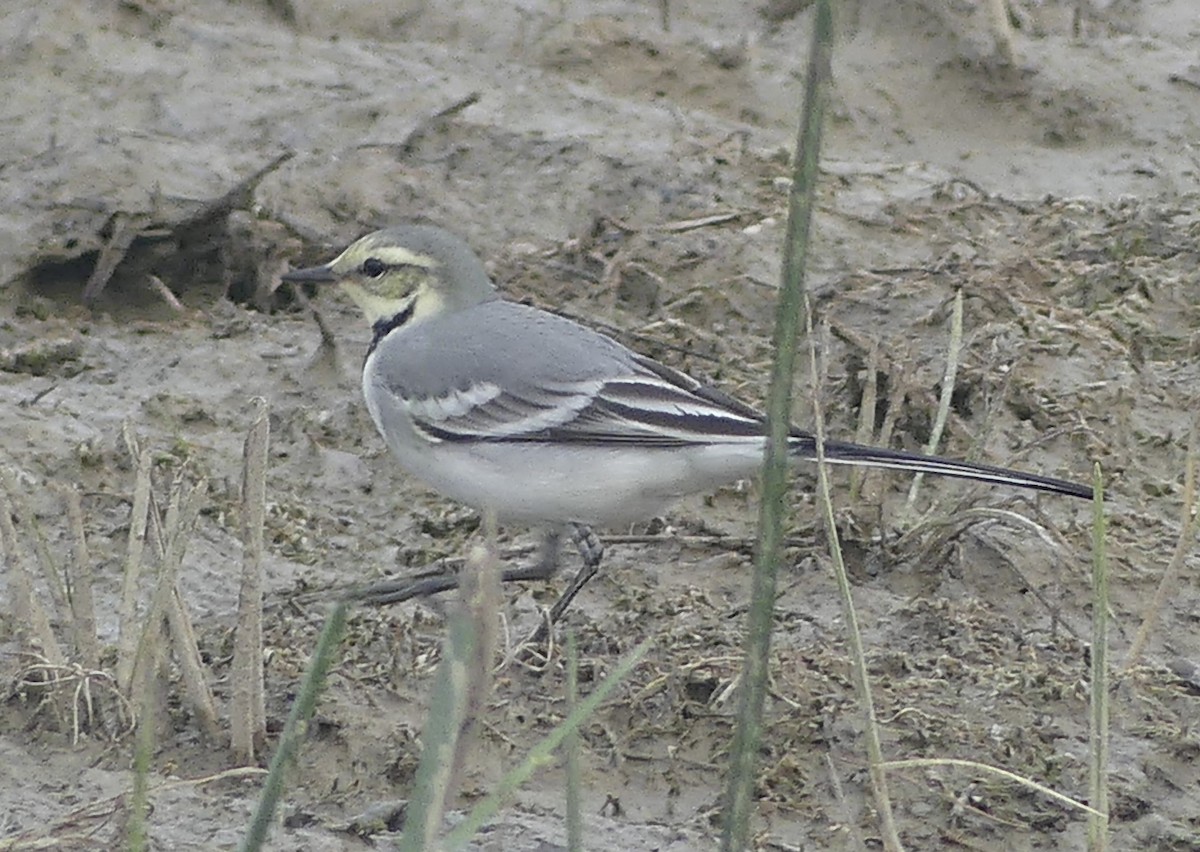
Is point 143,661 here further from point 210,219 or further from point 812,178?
point 210,219

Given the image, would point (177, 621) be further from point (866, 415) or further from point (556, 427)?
point (866, 415)

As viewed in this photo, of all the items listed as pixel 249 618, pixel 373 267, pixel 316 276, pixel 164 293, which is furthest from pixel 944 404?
pixel 164 293

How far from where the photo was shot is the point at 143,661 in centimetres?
419

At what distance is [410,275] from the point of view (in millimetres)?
5961

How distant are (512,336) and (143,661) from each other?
175 cm

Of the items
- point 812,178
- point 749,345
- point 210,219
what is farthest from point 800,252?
point 210,219

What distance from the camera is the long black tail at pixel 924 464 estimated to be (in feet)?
15.0

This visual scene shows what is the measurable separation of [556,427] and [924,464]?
1057mm

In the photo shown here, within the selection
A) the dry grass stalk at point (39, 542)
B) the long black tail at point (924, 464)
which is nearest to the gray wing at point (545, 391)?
the long black tail at point (924, 464)

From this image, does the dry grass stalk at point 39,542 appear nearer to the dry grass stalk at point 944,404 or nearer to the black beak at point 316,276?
the black beak at point 316,276

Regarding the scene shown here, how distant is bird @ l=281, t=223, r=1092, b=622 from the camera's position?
5113mm

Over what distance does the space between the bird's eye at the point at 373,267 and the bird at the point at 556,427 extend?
12.4 inches

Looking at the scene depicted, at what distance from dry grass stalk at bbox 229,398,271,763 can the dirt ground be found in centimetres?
13

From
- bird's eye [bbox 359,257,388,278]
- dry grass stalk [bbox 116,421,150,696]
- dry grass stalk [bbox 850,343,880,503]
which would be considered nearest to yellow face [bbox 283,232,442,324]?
bird's eye [bbox 359,257,388,278]
